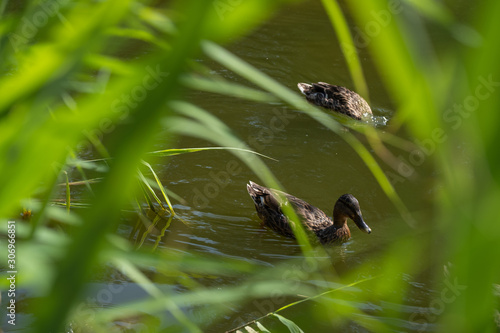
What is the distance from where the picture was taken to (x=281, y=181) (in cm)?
566

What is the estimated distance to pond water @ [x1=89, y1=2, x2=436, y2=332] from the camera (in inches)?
165

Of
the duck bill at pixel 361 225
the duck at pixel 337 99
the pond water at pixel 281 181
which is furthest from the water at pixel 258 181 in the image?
the duck at pixel 337 99

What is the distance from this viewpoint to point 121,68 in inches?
50.4

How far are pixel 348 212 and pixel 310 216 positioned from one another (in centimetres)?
37

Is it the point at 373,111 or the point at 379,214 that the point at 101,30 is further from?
the point at 373,111

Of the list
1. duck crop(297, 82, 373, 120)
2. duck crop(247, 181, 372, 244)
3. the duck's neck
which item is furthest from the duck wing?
duck crop(297, 82, 373, 120)

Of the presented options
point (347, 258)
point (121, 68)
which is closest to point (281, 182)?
point (347, 258)

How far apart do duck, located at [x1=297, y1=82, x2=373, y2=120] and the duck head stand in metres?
2.38

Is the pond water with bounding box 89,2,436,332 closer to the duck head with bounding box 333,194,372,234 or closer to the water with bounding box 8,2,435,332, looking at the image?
the water with bounding box 8,2,435,332

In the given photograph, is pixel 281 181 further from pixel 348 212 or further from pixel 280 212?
pixel 348 212

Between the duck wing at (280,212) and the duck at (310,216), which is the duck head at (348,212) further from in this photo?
the duck wing at (280,212)

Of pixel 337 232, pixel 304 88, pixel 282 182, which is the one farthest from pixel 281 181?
pixel 304 88

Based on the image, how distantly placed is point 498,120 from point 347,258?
14.3 ft

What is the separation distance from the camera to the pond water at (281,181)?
13.7 ft
